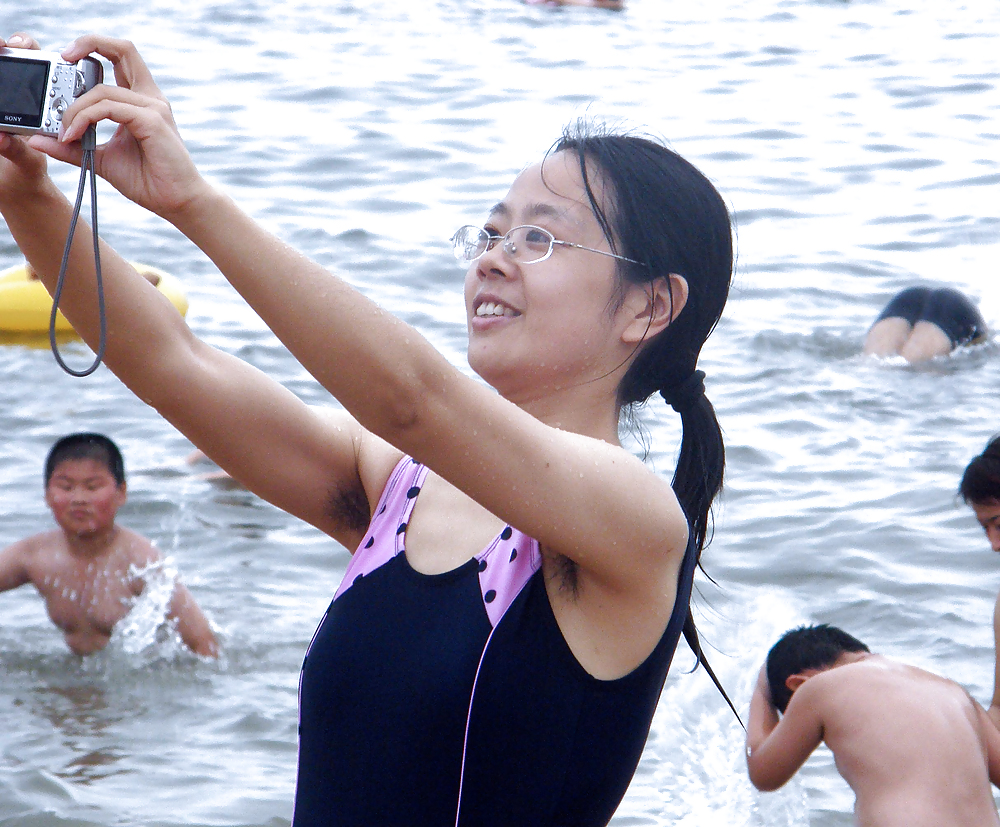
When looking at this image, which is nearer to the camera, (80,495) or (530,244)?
(530,244)

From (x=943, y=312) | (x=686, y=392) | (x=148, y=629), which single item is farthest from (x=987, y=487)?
(x=943, y=312)

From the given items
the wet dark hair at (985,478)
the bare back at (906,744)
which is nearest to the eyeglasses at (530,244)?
the bare back at (906,744)

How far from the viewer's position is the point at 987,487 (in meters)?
4.16

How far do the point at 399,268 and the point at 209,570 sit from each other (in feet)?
12.3

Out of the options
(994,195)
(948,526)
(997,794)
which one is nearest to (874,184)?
(994,195)

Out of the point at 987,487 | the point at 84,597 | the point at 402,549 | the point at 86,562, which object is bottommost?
the point at 84,597

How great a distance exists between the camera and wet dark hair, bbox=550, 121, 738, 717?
191cm

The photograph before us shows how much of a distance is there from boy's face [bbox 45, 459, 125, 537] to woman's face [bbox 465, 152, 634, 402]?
4.02 m

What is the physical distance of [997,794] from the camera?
179 inches

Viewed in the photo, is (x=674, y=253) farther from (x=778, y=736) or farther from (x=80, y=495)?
(x=80, y=495)

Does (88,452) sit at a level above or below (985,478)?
below

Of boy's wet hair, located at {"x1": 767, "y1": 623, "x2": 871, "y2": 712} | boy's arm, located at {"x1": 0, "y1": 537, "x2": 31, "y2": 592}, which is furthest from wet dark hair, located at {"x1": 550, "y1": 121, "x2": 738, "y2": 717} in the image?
→ boy's arm, located at {"x1": 0, "y1": 537, "x2": 31, "y2": 592}

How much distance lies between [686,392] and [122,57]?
0.93 m

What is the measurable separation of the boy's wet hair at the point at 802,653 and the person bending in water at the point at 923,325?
4.37 meters
